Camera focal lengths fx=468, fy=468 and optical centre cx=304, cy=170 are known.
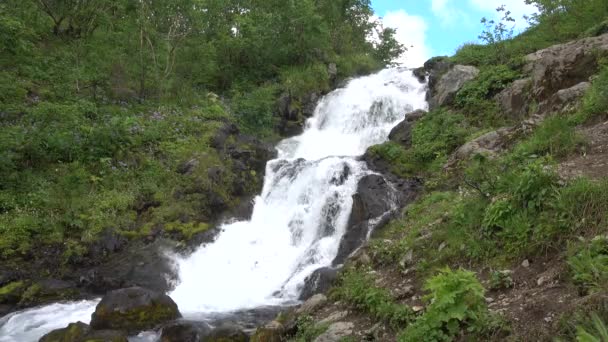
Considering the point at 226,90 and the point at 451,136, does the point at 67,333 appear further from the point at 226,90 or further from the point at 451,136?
the point at 226,90

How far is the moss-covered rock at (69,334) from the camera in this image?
25.1ft

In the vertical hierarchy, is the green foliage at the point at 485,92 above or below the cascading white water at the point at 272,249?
above

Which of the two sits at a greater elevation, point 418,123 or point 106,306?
point 418,123

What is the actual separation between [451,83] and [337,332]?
13504mm

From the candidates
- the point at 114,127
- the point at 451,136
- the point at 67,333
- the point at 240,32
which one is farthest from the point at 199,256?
the point at 240,32

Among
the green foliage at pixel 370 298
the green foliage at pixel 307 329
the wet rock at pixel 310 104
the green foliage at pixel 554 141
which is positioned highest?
the wet rock at pixel 310 104

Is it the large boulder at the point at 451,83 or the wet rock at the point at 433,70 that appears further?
the wet rock at the point at 433,70

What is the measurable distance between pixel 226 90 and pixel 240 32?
110 inches

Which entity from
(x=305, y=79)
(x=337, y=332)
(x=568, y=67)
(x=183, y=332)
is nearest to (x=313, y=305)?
(x=337, y=332)

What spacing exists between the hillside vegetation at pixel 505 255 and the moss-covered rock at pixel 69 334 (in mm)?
3947

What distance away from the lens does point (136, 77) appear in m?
19.1

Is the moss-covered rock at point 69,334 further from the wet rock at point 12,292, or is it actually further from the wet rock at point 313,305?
the wet rock at point 313,305

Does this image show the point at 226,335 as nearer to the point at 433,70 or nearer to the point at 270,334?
the point at 270,334

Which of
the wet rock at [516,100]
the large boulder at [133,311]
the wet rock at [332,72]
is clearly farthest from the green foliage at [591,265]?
the wet rock at [332,72]
